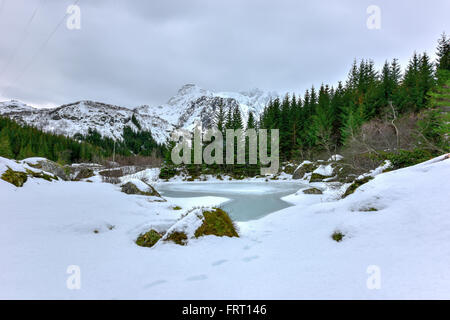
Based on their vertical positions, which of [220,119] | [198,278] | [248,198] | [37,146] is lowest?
[248,198]

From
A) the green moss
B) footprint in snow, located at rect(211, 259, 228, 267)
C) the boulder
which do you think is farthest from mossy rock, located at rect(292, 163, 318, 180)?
footprint in snow, located at rect(211, 259, 228, 267)

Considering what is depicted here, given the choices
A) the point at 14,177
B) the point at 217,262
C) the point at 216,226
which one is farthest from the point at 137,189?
the point at 217,262

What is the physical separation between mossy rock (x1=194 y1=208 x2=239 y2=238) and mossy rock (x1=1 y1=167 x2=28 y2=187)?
6.08 metres

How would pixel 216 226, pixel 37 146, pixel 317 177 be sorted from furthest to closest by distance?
pixel 37 146
pixel 317 177
pixel 216 226

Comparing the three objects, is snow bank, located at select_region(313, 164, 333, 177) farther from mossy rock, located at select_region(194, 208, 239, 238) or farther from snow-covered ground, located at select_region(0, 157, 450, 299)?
mossy rock, located at select_region(194, 208, 239, 238)

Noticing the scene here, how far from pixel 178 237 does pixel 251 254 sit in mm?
1716

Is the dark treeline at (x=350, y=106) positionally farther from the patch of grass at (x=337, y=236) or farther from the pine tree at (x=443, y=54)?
the patch of grass at (x=337, y=236)

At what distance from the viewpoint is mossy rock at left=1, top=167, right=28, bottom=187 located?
18.7 ft

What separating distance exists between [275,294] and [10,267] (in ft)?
12.6

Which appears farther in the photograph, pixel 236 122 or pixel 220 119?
pixel 236 122

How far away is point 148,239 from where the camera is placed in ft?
14.4

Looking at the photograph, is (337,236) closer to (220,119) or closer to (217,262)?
(217,262)

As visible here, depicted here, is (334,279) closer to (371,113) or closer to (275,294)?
(275,294)
